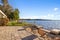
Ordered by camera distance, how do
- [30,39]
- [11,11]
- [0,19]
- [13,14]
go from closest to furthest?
[30,39] → [0,19] → [13,14] → [11,11]

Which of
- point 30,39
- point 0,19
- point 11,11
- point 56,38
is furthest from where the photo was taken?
point 11,11

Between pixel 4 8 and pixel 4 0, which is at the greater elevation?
pixel 4 0

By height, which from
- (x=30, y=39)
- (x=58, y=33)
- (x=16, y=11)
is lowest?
(x=30, y=39)

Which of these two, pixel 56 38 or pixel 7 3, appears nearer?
pixel 56 38

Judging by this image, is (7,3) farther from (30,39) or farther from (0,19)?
(30,39)

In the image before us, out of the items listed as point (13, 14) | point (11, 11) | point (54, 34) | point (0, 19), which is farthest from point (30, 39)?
point (11, 11)

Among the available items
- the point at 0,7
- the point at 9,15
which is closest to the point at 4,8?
the point at 0,7

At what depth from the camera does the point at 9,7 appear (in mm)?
33094

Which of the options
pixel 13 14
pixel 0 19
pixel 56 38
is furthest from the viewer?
pixel 13 14

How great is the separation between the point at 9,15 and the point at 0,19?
15991 millimetres

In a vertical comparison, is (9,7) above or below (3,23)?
above

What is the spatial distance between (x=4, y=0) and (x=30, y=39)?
95.1ft

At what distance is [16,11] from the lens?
1233 inches

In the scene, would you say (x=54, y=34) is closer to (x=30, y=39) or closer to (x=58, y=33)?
(x=58, y=33)
